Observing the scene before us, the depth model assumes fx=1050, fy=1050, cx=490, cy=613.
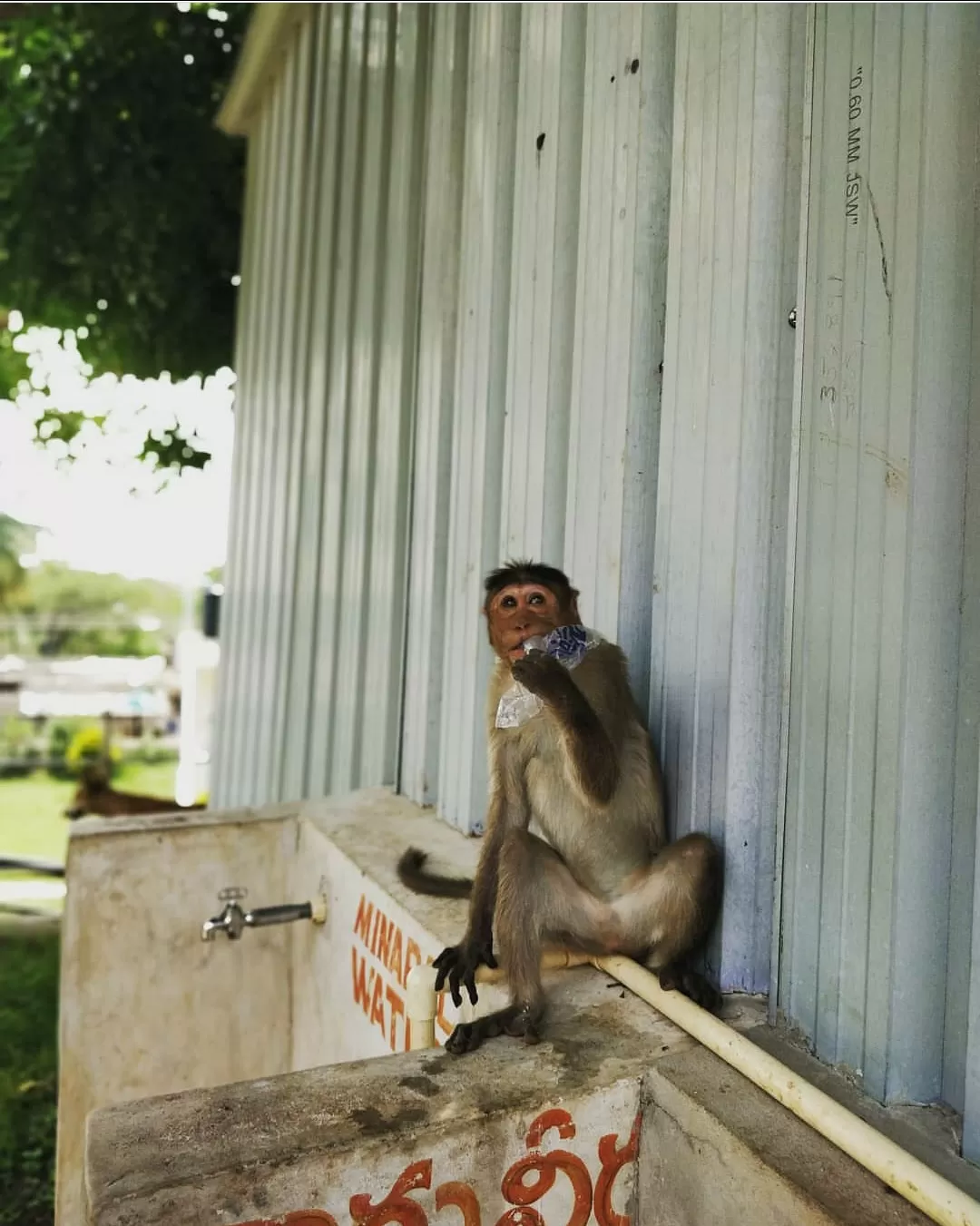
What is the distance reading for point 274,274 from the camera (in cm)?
721

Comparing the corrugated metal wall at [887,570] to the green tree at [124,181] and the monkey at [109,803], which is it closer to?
the monkey at [109,803]

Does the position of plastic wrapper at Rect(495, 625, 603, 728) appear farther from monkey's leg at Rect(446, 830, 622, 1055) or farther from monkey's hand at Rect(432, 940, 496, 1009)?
monkey's hand at Rect(432, 940, 496, 1009)

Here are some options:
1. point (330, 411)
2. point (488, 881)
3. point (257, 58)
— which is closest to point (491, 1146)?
A: point (488, 881)

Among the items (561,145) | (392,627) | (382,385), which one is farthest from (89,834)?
(561,145)

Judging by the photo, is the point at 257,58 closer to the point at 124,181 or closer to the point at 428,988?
the point at 124,181

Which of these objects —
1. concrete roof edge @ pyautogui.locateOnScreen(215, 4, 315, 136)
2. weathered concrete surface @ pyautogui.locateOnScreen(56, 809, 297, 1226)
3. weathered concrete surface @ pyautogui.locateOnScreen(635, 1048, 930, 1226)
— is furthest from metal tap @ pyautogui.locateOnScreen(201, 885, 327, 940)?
concrete roof edge @ pyautogui.locateOnScreen(215, 4, 315, 136)

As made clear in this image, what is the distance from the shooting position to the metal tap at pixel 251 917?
3.73 meters

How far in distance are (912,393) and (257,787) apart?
560cm

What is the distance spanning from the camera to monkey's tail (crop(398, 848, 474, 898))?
3107 millimetres

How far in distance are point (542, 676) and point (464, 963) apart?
2.42 ft

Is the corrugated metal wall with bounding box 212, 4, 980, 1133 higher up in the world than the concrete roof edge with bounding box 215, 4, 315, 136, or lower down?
lower down

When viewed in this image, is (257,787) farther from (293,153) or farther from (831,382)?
(831,382)

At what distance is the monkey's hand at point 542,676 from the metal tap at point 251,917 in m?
1.91

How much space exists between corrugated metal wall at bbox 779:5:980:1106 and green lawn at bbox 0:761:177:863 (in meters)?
9.64
